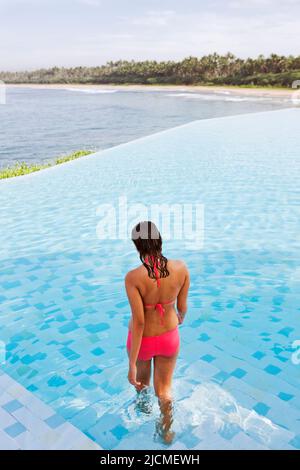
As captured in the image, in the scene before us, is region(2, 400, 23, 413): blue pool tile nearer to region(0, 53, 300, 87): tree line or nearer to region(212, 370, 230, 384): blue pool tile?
region(212, 370, 230, 384): blue pool tile

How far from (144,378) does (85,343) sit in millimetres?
1784

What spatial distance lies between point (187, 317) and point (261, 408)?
2045mm

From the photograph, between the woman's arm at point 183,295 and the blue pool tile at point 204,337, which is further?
the blue pool tile at point 204,337

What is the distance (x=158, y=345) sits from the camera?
366 centimetres

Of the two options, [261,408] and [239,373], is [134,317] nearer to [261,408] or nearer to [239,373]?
[261,408]

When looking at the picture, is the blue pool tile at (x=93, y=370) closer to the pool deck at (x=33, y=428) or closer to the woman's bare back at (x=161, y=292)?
the pool deck at (x=33, y=428)

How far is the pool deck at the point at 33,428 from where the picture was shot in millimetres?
3652

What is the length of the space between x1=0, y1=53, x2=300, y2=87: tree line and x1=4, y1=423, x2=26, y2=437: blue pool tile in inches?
3182

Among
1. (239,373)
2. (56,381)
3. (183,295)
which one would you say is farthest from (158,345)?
(56,381)

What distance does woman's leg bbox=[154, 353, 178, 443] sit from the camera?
3812 millimetres

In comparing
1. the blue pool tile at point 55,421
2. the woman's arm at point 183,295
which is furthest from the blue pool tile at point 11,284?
the woman's arm at point 183,295

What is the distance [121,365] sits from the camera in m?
5.12

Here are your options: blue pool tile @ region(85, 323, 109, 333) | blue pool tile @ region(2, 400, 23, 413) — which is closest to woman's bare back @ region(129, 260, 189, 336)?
blue pool tile @ region(2, 400, 23, 413)
